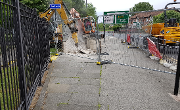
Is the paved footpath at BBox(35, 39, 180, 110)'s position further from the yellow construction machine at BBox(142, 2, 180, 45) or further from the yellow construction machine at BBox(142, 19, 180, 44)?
the yellow construction machine at BBox(142, 19, 180, 44)

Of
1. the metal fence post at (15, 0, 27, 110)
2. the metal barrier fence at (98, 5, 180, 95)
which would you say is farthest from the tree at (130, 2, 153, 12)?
the metal fence post at (15, 0, 27, 110)

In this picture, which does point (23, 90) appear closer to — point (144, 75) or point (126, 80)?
point (126, 80)

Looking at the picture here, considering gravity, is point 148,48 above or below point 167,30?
below

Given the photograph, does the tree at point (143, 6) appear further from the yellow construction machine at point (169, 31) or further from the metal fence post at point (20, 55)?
the metal fence post at point (20, 55)

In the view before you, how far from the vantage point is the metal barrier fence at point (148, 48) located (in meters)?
6.39

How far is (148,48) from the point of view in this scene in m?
9.05

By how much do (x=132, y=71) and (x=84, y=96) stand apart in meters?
2.56

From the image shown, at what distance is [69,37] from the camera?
10.2 metres

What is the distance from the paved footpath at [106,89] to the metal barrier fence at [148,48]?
0.43m

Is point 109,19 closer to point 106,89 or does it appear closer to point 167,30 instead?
point 106,89

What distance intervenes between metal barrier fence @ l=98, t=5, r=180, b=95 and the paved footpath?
434 millimetres

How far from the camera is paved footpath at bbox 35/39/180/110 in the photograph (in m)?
3.29

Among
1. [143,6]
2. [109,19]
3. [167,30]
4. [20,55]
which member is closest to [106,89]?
[20,55]

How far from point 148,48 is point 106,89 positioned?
6066mm
